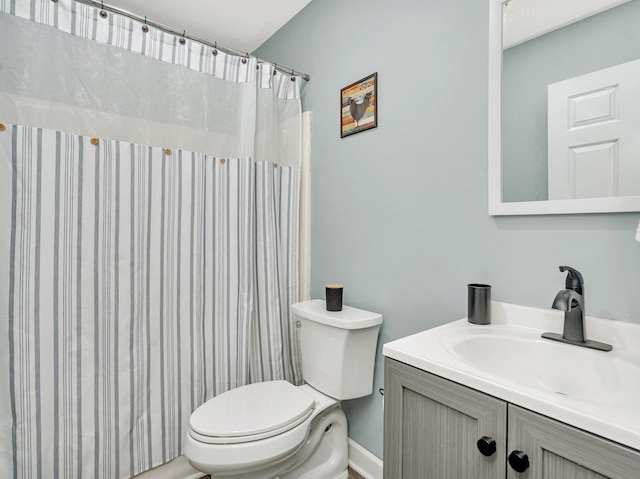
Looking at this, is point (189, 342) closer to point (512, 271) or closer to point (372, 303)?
point (372, 303)

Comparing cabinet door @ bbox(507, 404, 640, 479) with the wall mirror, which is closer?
cabinet door @ bbox(507, 404, 640, 479)

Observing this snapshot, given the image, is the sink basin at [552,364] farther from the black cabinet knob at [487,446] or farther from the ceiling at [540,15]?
the ceiling at [540,15]

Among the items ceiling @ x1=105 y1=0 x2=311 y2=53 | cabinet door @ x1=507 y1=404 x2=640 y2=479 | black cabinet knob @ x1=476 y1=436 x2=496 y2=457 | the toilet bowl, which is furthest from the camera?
ceiling @ x1=105 y1=0 x2=311 y2=53

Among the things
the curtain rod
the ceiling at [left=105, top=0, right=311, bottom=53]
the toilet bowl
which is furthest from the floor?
the ceiling at [left=105, top=0, right=311, bottom=53]

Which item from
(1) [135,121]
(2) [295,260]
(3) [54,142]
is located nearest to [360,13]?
(1) [135,121]

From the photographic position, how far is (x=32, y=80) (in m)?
1.20

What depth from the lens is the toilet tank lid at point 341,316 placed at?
1.35 metres

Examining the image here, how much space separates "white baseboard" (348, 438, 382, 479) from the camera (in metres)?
1.49

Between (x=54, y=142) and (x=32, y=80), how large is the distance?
224 mm

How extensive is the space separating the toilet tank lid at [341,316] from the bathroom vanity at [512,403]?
1.33 ft

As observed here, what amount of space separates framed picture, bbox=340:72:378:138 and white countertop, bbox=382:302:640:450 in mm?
954

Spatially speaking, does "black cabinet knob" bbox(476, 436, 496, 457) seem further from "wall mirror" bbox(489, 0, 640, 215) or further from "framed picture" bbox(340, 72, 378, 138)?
"framed picture" bbox(340, 72, 378, 138)

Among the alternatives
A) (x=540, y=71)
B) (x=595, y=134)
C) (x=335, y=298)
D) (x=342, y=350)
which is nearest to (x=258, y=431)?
(x=342, y=350)

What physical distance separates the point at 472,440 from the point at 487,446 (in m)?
0.04
